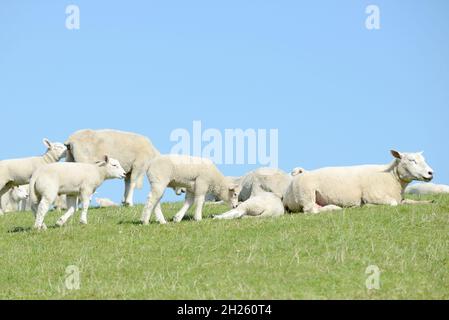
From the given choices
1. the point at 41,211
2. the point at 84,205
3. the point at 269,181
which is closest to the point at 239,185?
the point at 269,181

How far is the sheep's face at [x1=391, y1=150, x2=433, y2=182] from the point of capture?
22.2m

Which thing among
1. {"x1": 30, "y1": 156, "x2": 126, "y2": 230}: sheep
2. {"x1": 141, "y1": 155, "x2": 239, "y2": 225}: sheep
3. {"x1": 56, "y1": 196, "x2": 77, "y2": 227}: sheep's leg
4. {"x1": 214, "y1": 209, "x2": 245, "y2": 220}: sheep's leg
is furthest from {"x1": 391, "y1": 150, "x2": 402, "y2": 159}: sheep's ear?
{"x1": 56, "y1": 196, "x2": 77, "y2": 227}: sheep's leg

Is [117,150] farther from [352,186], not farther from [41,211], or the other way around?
[352,186]

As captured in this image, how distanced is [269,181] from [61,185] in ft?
22.1

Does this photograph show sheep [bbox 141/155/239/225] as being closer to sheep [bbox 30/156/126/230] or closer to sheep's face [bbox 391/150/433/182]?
sheep [bbox 30/156/126/230]

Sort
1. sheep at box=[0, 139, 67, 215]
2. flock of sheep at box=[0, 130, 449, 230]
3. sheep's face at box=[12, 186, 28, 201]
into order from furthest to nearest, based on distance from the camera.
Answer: sheep's face at box=[12, 186, 28, 201], sheep at box=[0, 139, 67, 215], flock of sheep at box=[0, 130, 449, 230]

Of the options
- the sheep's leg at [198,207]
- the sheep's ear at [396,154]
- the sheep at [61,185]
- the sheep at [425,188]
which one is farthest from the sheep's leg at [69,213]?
the sheep at [425,188]

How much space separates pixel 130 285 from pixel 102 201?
25.7m

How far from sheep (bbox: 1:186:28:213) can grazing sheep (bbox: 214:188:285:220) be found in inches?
643

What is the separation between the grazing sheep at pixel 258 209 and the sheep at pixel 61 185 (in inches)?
128

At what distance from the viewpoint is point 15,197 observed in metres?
36.2
